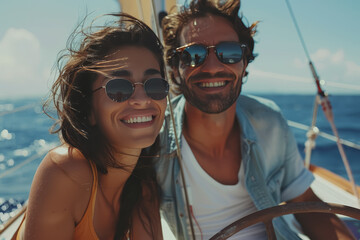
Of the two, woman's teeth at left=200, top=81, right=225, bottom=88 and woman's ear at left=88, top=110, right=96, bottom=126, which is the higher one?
woman's teeth at left=200, top=81, right=225, bottom=88

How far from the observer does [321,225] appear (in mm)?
1520

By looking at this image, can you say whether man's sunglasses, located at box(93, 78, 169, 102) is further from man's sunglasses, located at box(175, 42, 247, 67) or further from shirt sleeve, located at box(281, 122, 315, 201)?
shirt sleeve, located at box(281, 122, 315, 201)

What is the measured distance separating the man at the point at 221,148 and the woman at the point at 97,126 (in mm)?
305

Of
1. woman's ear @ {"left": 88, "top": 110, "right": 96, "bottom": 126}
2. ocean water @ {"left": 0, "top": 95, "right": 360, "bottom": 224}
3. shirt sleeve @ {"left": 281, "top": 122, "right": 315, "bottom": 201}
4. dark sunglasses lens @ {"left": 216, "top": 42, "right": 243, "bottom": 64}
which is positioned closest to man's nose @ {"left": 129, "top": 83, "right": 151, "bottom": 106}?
woman's ear @ {"left": 88, "top": 110, "right": 96, "bottom": 126}

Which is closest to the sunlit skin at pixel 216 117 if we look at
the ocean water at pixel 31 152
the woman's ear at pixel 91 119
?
the woman's ear at pixel 91 119

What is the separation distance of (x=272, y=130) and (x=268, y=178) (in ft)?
0.89

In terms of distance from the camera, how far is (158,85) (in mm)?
1173

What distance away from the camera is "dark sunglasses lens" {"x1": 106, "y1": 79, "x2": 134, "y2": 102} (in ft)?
3.60

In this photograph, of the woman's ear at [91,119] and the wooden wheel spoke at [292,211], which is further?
the woman's ear at [91,119]

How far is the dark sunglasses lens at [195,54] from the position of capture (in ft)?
4.86

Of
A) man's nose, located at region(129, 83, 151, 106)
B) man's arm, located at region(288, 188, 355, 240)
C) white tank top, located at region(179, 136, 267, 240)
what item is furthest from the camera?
white tank top, located at region(179, 136, 267, 240)

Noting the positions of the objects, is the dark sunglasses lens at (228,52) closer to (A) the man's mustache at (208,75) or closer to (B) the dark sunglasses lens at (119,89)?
(A) the man's mustache at (208,75)

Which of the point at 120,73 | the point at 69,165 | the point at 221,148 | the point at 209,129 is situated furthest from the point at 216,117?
the point at 69,165

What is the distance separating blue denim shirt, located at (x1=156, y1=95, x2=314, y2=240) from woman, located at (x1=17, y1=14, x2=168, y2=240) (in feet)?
1.06
